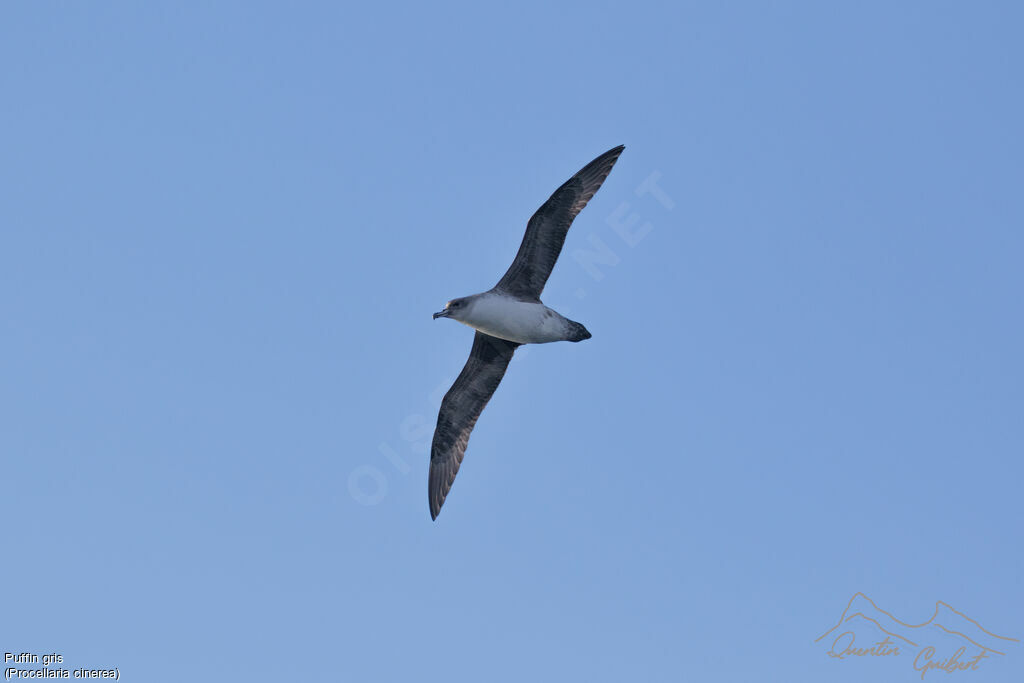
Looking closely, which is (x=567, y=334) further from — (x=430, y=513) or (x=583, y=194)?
(x=430, y=513)

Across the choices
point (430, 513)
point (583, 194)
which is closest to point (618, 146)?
point (583, 194)

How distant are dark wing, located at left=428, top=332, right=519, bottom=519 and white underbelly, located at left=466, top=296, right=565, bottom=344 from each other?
138 cm

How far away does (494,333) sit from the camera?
2458 centimetres

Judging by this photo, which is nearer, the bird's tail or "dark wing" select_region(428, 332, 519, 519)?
the bird's tail

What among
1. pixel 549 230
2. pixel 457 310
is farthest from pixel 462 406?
pixel 549 230

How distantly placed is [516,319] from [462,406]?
3358mm

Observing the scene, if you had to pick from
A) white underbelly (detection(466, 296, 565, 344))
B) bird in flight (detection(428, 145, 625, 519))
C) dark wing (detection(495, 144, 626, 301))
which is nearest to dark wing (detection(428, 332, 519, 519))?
bird in flight (detection(428, 145, 625, 519))

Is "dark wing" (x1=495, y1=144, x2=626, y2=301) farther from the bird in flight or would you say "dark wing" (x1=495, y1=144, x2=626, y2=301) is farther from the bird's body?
the bird's body

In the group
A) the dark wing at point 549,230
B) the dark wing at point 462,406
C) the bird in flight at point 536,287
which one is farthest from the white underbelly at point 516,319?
the dark wing at point 462,406

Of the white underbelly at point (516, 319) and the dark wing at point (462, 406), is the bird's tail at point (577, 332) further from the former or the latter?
the dark wing at point (462, 406)

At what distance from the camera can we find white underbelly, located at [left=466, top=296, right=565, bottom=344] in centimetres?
2414

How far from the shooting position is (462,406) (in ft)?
87.5

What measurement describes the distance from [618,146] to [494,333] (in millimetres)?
4662

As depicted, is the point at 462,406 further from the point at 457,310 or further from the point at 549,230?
the point at 549,230
